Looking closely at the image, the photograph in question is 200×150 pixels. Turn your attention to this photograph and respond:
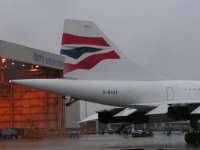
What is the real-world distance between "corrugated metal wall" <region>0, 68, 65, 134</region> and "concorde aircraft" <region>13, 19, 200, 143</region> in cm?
2499

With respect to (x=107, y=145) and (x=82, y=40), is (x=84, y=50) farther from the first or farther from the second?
(x=107, y=145)

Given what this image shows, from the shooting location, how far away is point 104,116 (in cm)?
1939

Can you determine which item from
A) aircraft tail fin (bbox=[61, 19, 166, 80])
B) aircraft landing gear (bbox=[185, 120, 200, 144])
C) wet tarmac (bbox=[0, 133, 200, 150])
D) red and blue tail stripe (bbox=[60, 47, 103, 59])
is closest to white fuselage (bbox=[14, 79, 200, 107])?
aircraft tail fin (bbox=[61, 19, 166, 80])

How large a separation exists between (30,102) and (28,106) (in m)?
0.46

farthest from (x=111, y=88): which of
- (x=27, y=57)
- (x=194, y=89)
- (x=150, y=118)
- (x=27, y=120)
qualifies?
(x=27, y=120)

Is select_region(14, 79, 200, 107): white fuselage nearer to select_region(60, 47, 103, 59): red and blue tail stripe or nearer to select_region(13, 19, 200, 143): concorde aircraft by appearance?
select_region(13, 19, 200, 143): concorde aircraft

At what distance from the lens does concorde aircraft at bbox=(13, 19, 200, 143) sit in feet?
55.3

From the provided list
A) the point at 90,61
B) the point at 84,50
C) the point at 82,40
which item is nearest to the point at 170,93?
the point at 90,61

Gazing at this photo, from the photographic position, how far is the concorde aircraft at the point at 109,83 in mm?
16844

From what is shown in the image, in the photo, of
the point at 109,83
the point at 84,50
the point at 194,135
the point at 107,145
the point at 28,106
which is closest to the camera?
the point at 84,50

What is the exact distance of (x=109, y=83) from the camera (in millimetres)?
17438

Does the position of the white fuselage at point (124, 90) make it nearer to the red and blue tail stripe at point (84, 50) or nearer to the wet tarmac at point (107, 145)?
the red and blue tail stripe at point (84, 50)

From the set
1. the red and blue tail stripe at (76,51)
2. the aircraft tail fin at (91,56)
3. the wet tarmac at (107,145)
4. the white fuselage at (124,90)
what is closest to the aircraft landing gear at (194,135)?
the wet tarmac at (107,145)

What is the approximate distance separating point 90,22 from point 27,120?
97.8 ft
